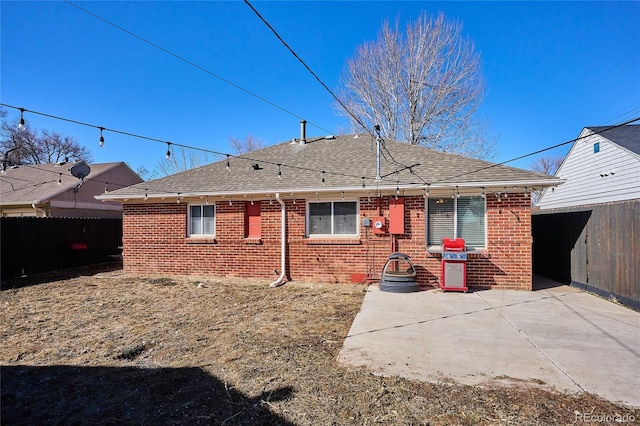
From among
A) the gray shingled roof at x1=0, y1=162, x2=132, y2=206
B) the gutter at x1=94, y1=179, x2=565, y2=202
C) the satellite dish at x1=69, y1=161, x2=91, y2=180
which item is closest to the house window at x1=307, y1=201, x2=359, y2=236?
the gutter at x1=94, y1=179, x2=565, y2=202

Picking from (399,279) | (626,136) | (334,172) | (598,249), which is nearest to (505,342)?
(399,279)

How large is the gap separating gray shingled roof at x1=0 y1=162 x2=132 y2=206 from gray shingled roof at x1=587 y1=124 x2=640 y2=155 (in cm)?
2223

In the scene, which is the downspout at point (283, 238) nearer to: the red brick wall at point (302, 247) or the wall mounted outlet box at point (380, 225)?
the red brick wall at point (302, 247)

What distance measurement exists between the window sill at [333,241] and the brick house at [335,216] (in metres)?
0.03

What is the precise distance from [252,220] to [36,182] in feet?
47.6

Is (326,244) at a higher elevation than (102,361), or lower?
higher

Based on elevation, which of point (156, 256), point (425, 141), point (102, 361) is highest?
point (425, 141)

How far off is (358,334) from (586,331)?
327cm

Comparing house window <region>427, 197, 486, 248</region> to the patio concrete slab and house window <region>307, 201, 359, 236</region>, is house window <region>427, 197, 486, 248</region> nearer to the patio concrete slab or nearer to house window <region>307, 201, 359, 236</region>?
the patio concrete slab

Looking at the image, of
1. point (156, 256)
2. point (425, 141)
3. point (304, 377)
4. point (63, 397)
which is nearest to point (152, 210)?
point (156, 256)

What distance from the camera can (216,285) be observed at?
8.52 m

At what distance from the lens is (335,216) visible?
884 centimetres

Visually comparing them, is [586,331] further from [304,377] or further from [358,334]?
[304,377]

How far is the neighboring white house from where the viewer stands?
11250 mm
